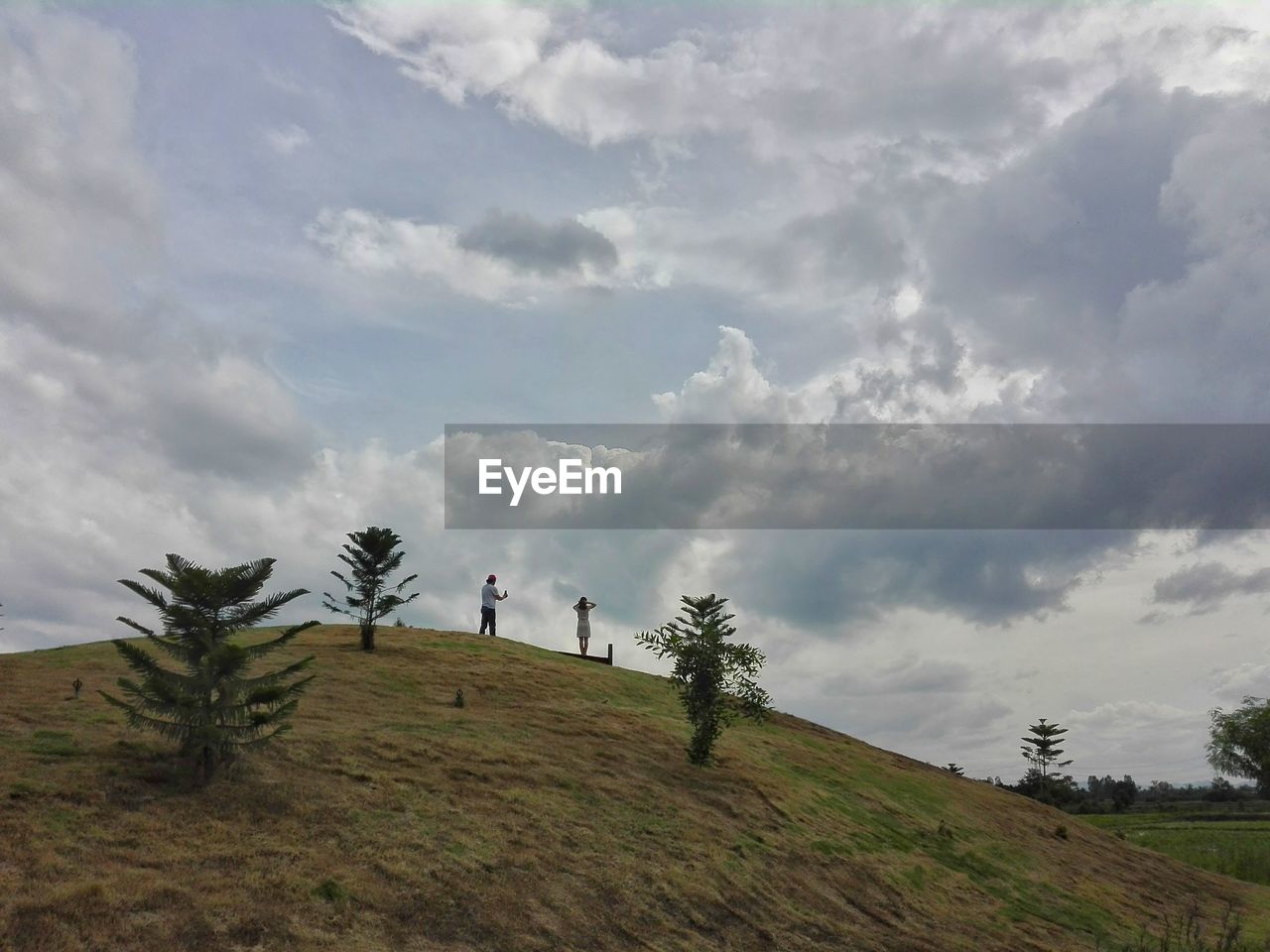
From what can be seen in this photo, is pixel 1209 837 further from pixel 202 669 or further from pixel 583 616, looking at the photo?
pixel 202 669

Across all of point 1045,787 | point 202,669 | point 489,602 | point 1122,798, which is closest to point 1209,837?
point 1045,787

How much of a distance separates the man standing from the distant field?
3213 centimetres

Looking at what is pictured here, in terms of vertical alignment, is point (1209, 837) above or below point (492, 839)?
below

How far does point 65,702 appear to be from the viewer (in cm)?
1998

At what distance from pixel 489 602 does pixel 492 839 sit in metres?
19.7

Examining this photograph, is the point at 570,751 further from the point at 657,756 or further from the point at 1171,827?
the point at 1171,827

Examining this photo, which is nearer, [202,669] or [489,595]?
[202,669]

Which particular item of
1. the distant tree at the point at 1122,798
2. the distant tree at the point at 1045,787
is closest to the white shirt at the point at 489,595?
the distant tree at the point at 1045,787

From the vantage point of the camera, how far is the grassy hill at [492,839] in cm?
1269

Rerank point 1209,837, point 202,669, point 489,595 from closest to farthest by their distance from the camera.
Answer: point 202,669 < point 489,595 < point 1209,837

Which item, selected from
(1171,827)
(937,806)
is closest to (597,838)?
(937,806)

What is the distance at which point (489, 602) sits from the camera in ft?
117

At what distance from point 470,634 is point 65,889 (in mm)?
24999

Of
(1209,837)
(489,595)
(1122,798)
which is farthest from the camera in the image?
(1122,798)
